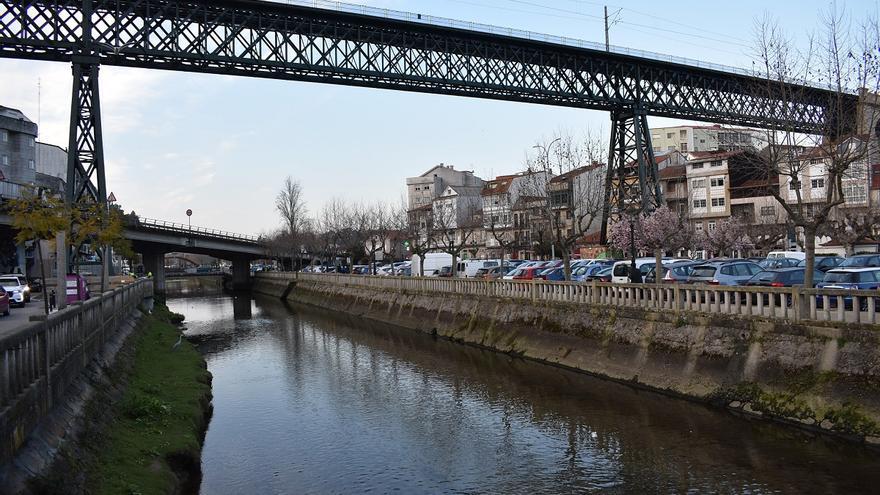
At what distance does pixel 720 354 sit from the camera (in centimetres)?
1955

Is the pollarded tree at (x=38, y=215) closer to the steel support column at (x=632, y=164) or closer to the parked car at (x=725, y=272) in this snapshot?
the parked car at (x=725, y=272)

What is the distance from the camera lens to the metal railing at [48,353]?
9.09m

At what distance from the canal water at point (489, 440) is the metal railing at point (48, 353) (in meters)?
3.79

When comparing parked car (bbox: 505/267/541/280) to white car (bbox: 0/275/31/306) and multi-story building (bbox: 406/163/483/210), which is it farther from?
multi-story building (bbox: 406/163/483/210)

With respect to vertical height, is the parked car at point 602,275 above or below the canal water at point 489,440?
above

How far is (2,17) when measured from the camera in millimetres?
40219

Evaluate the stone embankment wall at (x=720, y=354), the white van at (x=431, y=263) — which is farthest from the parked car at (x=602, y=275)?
the white van at (x=431, y=263)

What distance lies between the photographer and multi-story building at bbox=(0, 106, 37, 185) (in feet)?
274

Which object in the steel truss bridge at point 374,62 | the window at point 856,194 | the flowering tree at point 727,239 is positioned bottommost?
the flowering tree at point 727,239

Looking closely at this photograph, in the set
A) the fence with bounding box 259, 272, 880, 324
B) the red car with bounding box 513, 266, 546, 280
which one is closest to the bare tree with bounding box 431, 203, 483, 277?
the red car with bounding box 513, 266, 546, 280

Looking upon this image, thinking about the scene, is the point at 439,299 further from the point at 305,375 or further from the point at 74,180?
the point at 74,180

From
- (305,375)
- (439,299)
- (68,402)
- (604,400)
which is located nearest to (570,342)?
(604,400)

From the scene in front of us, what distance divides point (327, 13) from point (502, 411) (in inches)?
1419

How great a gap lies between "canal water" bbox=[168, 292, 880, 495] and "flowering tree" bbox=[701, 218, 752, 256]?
38.4m
